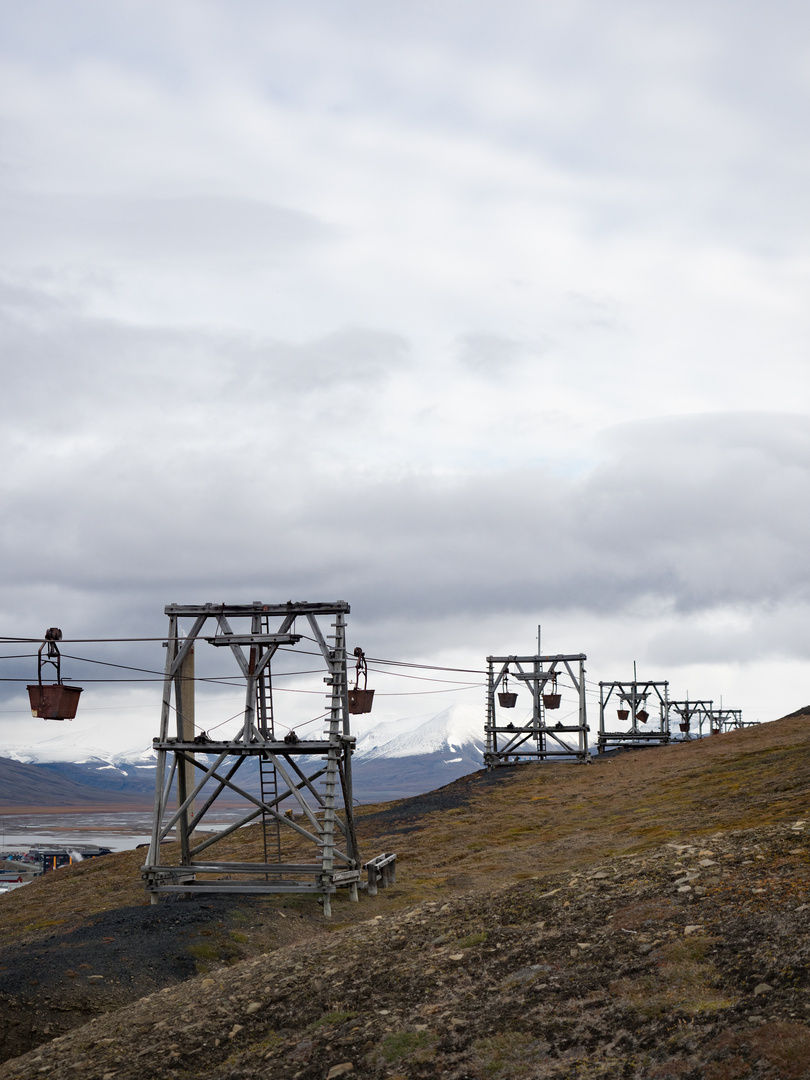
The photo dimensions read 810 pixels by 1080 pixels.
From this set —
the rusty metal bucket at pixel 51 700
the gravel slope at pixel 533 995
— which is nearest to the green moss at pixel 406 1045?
the gravel slope at pixel 533 995

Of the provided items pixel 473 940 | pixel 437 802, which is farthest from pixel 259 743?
pixel 437 802

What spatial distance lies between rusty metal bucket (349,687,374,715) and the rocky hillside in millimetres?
4401

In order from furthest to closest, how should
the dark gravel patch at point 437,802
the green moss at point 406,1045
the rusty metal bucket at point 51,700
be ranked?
the dark gravel patch at point 437,802 → the rusty metal bucket at point 51,700 → the green moss at point 406,1045

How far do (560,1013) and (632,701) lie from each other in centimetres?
5593

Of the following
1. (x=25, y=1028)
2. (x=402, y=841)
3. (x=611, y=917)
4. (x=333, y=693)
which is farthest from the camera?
(x=402, y=841)

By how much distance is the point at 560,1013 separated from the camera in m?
9.99

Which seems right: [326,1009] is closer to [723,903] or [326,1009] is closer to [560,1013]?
[560,1013]

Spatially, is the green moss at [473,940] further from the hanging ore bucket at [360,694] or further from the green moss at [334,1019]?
the hanging ore bucket at [360,694]

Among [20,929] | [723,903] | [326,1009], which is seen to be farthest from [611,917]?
[20,929]

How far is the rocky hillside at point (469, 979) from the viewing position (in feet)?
30.2

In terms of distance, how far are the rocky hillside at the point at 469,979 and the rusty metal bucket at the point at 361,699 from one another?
4401 mm

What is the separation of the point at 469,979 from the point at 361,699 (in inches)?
482

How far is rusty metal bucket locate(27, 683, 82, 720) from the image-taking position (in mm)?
18800

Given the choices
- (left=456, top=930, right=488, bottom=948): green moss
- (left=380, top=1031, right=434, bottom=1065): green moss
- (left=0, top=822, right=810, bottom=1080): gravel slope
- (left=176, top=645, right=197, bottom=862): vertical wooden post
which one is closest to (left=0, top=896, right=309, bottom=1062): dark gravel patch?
(left=0, top=822, right=810, bottom=1080): gravel slope
